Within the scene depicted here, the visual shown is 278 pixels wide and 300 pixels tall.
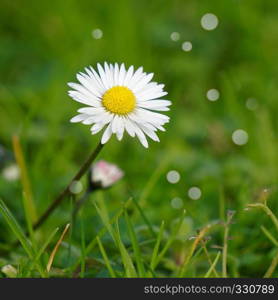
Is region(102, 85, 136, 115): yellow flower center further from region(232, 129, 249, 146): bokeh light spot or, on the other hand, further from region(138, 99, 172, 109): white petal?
region(232, 129, 249, 146): bokeh light spot

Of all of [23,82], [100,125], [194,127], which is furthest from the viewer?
[23,82]

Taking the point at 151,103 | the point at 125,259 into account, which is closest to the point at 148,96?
the point at 151,103

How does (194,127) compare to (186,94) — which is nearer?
(194,127)

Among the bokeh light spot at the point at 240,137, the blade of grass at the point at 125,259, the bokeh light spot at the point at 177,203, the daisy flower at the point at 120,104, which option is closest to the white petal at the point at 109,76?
the daisy flower at the point at 120,104

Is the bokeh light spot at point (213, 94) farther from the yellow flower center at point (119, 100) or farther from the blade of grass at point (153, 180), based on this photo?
the yellow flower center at point (119, 100)

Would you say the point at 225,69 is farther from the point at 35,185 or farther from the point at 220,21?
the point at 35,185

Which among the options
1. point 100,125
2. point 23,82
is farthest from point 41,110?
point 100,125

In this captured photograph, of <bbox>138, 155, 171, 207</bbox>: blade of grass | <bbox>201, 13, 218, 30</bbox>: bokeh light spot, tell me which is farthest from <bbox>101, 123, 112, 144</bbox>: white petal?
<bbox>201, 13, 218, 30</bbox>: bokeh light spot

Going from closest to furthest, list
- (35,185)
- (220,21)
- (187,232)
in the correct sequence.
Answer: (187,232), (35,185), (220,21)
